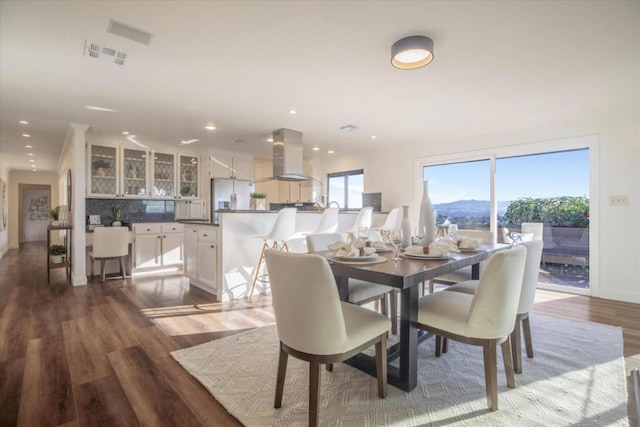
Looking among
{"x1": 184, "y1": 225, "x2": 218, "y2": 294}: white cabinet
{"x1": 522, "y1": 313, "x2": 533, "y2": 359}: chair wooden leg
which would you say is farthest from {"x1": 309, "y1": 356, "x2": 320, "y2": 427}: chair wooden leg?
{"x1": 184, "y1": 225, "x2": 218, "y2": 294}: white cabinet

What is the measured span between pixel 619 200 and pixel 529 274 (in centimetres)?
291

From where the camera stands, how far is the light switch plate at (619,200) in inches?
142

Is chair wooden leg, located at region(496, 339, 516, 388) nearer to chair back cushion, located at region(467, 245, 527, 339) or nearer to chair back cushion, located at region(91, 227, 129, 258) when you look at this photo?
chair back cushion, located at region(467, 245, 527, 339)

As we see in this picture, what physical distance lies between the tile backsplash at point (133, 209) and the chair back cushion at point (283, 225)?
3.41 m

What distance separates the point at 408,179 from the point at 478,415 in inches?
176

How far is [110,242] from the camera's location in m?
4.52

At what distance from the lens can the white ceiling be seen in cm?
190

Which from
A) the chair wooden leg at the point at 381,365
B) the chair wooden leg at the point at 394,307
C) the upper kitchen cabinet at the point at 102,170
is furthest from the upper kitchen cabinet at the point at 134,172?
the chair wooden leg at the point at 381,365

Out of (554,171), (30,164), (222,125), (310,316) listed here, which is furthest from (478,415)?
(30,164)

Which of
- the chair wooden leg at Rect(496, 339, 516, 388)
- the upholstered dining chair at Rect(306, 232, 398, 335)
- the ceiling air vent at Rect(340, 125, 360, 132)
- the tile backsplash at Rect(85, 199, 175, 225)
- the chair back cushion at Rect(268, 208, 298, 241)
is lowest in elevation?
the chair wooden leg at Rect(496, 339, 516, 388)

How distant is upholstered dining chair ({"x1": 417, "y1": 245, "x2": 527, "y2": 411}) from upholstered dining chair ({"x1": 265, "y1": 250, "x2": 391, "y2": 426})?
0.45m

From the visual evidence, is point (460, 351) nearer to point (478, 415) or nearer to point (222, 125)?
point (478, 415)

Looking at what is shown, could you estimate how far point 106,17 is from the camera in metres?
1.93

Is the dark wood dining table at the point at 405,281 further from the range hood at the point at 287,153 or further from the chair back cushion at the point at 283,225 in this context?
the range hood at the point at 287,153
